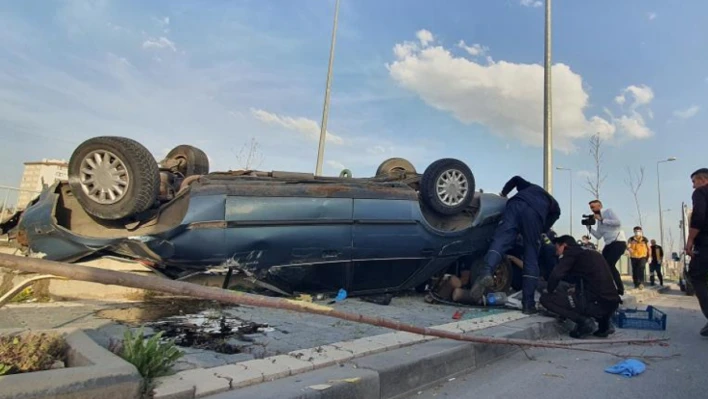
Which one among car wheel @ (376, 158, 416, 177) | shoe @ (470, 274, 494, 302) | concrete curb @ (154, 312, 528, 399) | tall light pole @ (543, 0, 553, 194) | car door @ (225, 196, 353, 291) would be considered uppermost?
tall light pole @ (543, 0, 553, 194)

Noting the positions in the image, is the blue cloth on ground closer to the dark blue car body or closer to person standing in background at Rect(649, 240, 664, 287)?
the dark blue car body

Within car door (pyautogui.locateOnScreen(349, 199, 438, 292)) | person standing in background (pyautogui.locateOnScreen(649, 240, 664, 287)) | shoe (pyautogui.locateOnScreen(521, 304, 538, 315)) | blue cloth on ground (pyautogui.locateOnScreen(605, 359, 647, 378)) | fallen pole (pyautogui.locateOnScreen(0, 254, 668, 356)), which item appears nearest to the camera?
fallen pole (pyautogui.locateOnScreen(0, 254, 668, 356))

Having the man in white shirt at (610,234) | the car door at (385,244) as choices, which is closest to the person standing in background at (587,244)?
the man in white shirt at (610,234)

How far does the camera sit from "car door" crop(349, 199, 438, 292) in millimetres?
5242

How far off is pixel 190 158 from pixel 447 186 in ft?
10.4

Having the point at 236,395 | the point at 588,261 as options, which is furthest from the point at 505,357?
the point at 236,395

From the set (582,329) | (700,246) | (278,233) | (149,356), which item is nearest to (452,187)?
(582,329)

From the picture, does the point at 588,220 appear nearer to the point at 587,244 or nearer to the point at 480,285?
the point at 587,244

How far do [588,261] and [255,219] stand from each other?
3497 mm

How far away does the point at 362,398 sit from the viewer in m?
2.79

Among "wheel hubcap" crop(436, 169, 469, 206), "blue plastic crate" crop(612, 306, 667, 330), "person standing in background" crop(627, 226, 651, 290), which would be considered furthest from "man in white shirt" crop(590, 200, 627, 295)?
"person standing in background" crop(627, 226, 651, 290)

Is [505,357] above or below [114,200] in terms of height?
below

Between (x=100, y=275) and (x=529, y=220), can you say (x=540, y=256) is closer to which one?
(x=529, y=220)

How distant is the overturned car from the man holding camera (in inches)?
115
